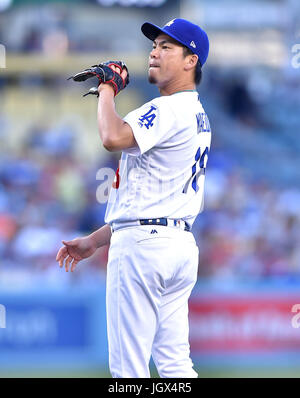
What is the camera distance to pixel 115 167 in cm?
955

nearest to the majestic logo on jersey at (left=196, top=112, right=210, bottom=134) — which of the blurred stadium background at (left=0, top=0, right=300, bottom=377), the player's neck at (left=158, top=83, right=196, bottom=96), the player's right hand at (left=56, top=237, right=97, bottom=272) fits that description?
the player's neck at (left=158, top=83, right=196, bottom=96)

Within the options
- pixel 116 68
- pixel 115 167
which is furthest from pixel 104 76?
pixel 115 167

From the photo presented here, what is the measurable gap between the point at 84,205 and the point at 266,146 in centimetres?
332

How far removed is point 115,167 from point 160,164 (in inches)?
249

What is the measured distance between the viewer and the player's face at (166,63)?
3.34 metres

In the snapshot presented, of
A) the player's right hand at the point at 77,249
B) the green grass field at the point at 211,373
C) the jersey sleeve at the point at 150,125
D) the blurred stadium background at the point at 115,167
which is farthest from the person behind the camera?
the blurred stadium background at the point at 115,167

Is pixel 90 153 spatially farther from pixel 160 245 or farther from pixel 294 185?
pixel 160 245

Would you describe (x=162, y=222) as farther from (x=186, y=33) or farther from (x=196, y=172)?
(x=186, y=33)

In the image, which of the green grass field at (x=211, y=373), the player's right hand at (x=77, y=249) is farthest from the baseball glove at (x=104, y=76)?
the green grass field at (x=211, y=373)

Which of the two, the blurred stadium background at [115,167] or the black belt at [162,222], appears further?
the blurred stadium background at [115,167]

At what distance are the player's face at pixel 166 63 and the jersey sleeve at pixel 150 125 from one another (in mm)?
186

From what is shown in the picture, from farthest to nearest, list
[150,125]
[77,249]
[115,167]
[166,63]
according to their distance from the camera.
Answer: [115,167]
[77,249]
[166,63]
[150,125]

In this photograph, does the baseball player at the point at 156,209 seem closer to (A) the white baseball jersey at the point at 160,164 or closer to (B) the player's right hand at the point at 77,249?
(A) the white baseball jersey at the point at 160,164
